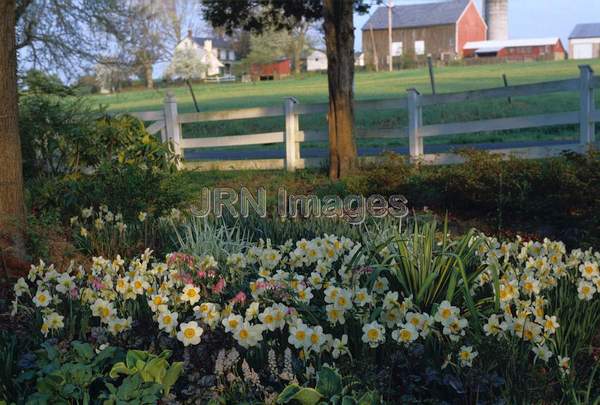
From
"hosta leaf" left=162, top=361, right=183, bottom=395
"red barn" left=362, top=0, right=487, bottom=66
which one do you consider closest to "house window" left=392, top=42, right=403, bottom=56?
"red barn" left=362, top=0, right=487, bottom=66

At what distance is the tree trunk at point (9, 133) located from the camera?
639 cm

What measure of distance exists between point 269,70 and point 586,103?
64.8 m

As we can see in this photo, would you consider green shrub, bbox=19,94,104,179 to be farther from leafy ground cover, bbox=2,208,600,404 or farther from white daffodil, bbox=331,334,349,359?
white daffodil, bbox=331,334,349,359

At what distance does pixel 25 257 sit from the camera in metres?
6.25

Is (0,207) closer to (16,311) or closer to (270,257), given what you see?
(16,311)

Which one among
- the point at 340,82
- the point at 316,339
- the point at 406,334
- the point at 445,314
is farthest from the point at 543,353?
the point at 340,82

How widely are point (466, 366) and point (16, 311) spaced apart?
2257 millimetres

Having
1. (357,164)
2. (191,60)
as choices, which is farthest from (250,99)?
(357,164)

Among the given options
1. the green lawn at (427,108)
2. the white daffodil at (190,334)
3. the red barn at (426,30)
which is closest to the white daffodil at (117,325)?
the white daffodil at (190,334)

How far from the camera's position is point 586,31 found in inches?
3595

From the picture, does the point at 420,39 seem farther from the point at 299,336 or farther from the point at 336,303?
the point at 299,336

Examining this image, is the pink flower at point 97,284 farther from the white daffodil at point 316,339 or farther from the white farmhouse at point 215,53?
the white farmhouse at point 215,53

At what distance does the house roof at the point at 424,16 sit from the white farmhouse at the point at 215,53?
15.9 m

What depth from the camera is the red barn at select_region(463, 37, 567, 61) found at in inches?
3290
